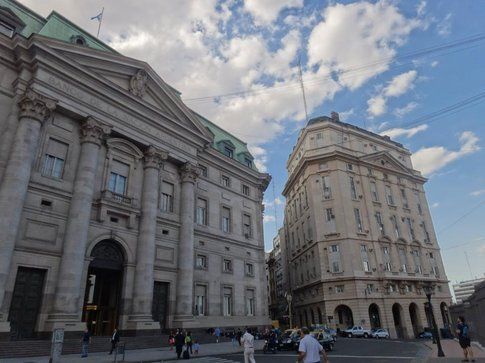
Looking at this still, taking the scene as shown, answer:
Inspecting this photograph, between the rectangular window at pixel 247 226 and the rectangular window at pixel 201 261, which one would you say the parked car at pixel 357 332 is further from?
the rectangular window at pixel 201 261

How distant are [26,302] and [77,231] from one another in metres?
4.93

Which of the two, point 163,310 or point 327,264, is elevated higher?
point 327,264

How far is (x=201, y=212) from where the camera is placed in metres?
35.8

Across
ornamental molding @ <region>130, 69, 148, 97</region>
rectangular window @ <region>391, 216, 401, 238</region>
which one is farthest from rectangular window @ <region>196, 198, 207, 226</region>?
rectangular window @ <region>391, 216, 401, 238</region>

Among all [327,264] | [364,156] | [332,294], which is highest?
[364,156]

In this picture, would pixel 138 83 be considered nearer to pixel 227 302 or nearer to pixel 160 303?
pixel 160 303

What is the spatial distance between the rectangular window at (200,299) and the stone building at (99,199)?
0.32ft

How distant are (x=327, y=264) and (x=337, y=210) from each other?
8704 mm

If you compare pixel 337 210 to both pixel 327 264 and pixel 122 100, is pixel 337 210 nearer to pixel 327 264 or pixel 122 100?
pixel 327 264

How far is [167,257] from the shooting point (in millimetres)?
29797

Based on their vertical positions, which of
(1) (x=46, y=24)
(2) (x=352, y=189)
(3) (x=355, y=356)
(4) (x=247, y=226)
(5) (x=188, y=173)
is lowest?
(3) (x=355, y=356)

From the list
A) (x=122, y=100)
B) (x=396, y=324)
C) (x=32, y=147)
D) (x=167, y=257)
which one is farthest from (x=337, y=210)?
(x=32, y=147)

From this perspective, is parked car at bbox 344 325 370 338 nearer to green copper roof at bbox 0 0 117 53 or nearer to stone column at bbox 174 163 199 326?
stone column at bbox 174 163 199 326

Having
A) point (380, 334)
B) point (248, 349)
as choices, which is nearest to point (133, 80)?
point (248, 349)
